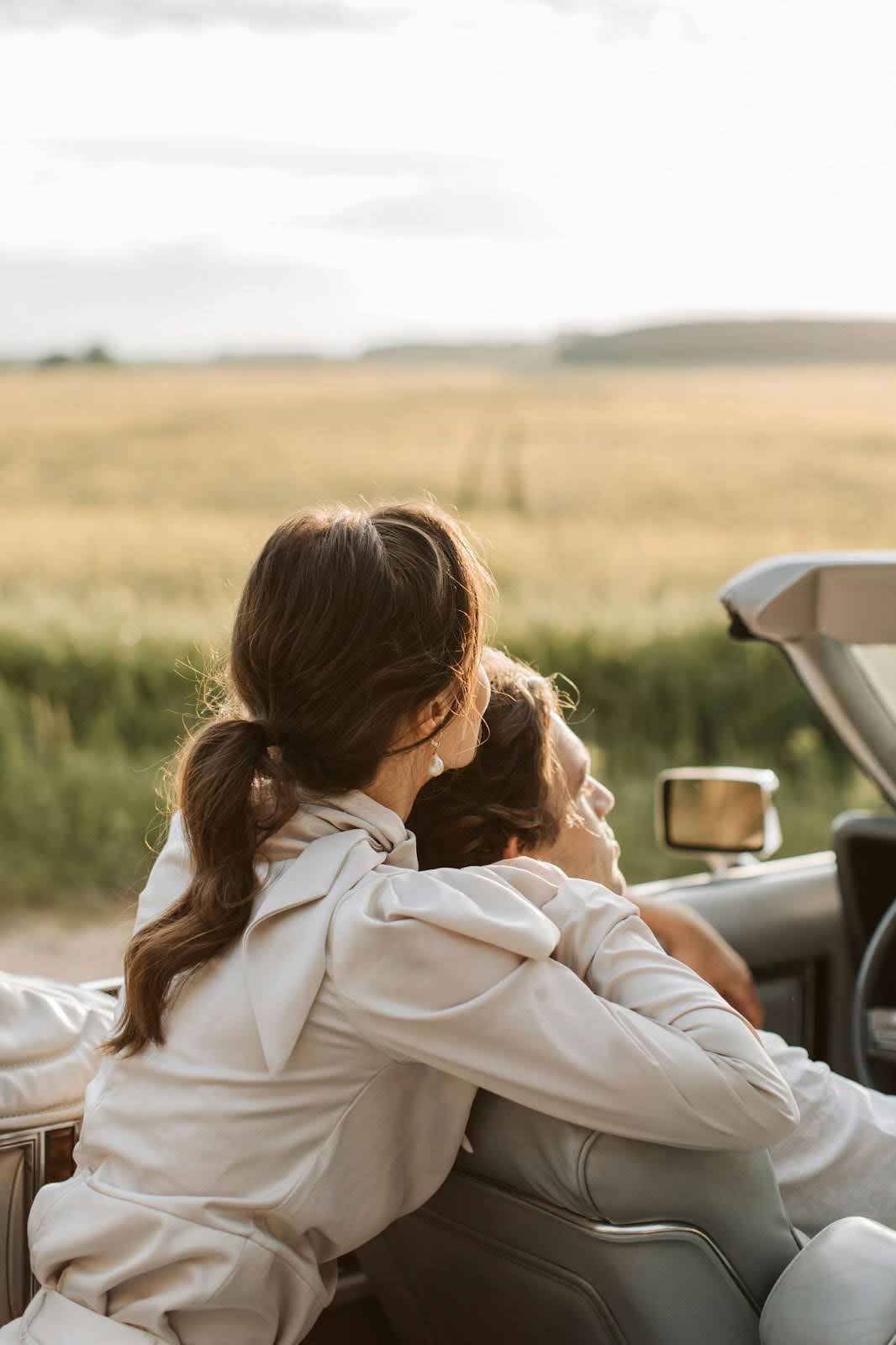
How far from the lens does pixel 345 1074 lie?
1438 millimetres

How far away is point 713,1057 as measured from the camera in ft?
4.52

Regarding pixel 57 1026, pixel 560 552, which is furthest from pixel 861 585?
pixel 560 552

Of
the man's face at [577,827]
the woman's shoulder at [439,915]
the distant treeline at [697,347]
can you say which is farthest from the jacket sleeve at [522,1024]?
the distant treeline at [697,347]

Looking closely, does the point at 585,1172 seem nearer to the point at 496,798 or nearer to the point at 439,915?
the point at 439,915

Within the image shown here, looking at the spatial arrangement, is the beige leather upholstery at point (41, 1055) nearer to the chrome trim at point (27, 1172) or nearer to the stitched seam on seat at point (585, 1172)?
the chrome trim at point (27, 1172)

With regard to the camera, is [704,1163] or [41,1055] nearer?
[704,1163]

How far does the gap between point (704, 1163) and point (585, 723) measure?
805 cm

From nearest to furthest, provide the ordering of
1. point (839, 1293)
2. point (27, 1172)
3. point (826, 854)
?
point (839, 1293) < point (27, 1172) < point (826, 854)

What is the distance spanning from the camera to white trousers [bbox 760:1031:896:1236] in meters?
1.79

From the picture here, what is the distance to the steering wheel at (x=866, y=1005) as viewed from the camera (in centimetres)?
252

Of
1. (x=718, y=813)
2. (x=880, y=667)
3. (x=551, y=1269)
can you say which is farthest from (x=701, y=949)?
(x=551, y=1269)

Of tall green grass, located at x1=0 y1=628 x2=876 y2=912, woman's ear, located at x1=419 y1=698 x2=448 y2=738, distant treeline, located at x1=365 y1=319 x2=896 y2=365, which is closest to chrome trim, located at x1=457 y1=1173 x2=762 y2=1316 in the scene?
woman's ear, located at x1=419 y1=698 x2=448 y2=738

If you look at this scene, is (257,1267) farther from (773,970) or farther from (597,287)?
(597,287)

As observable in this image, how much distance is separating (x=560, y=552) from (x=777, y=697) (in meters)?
2.80
